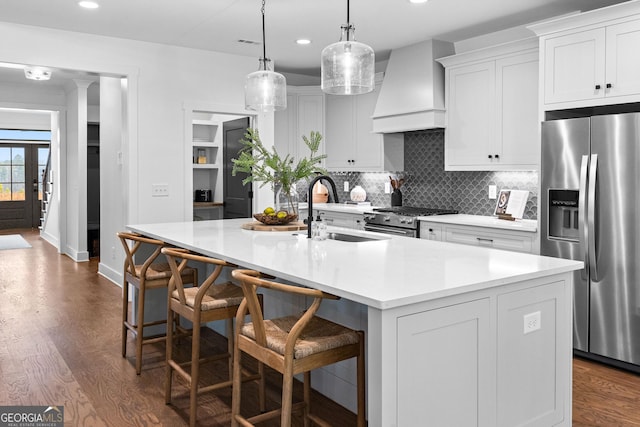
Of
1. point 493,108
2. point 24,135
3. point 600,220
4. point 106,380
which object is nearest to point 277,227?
point 106,380

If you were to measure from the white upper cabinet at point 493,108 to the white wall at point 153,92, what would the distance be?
2.34m

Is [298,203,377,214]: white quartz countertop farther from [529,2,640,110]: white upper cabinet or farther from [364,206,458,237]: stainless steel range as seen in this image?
[529,2,640,110]: white upper cabinet

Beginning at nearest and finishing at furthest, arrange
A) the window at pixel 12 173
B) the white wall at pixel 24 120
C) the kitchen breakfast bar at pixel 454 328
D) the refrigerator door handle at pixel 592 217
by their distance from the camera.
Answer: the kitchen breakfast bar at pixel 454 328
the refrigerator door handle at pixel 592 217
the white wall at pixel 24 120
the window at pixel 12 173

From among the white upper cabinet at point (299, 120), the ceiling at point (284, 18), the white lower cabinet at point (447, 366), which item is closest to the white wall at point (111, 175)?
the ceiling at point (284, 18)

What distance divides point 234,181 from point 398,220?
2.39 metres

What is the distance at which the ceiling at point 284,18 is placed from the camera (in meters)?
4.09

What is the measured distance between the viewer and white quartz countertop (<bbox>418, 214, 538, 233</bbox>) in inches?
165

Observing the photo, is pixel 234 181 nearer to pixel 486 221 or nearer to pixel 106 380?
pixel 486 221

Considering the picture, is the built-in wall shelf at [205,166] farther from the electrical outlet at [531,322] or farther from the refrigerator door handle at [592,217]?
the electrical outlet at [531,322]

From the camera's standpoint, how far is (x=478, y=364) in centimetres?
207

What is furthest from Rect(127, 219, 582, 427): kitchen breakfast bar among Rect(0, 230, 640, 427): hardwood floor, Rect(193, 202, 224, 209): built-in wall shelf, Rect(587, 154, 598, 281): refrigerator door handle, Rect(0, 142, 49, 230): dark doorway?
Rect(0, 142, 49, 230): dark doorway

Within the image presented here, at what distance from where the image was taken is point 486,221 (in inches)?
181

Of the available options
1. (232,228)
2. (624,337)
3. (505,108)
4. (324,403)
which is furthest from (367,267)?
(505,108)

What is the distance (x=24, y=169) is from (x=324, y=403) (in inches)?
459
